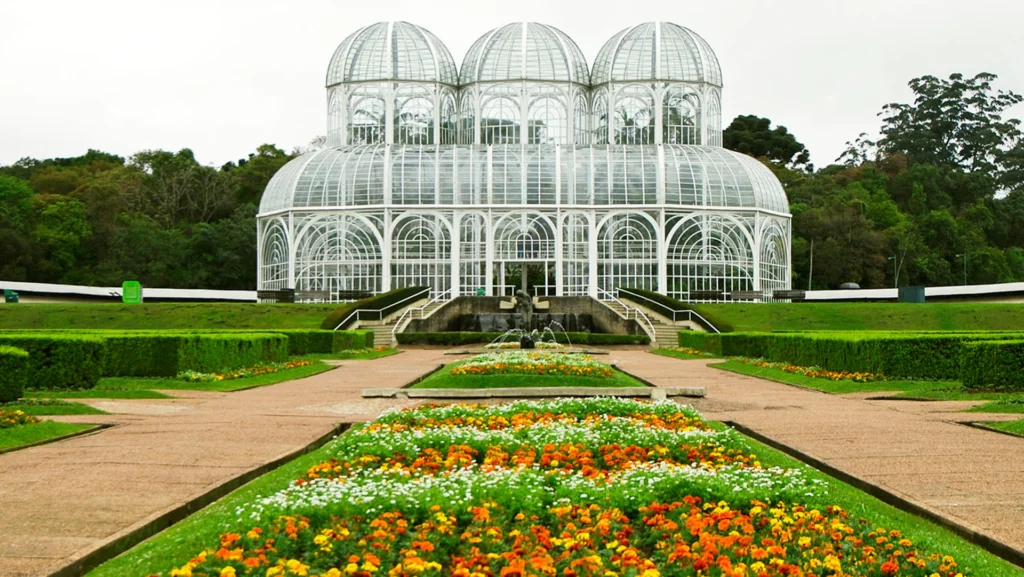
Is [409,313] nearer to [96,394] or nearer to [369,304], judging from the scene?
[369,304]

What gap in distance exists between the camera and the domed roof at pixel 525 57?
202 ft

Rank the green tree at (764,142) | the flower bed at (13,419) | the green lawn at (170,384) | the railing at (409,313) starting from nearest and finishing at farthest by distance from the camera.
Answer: the flower bed at (13,419) < the green lawn at (170,384) < the railing at (409,313) < the green tree at (764,142)

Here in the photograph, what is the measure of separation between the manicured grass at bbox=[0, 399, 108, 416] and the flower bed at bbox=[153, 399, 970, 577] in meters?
6.57

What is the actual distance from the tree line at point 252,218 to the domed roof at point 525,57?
18.5 m

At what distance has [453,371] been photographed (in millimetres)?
22844

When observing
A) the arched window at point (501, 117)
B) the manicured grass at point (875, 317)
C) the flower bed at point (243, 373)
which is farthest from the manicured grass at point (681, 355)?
the arched window at point (501, 117)

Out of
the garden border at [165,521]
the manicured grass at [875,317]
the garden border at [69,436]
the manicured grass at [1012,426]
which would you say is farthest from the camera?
the manicured grass at [875,317]

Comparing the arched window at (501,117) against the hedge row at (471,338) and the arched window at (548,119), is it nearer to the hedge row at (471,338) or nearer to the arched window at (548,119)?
the arched window at (548,119)

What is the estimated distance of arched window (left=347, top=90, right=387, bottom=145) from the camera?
61.4 meters

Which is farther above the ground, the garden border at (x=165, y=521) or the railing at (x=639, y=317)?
the railing at (x=639, y=317)

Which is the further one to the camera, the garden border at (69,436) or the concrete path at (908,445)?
the garden border at (69,436)

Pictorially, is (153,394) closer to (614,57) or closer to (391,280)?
(391,280)

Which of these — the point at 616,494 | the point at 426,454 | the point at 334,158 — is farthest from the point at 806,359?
the point at 334,158

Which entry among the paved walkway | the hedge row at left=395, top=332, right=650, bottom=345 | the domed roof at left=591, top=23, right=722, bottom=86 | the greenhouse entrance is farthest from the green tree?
→ the paved walkway
